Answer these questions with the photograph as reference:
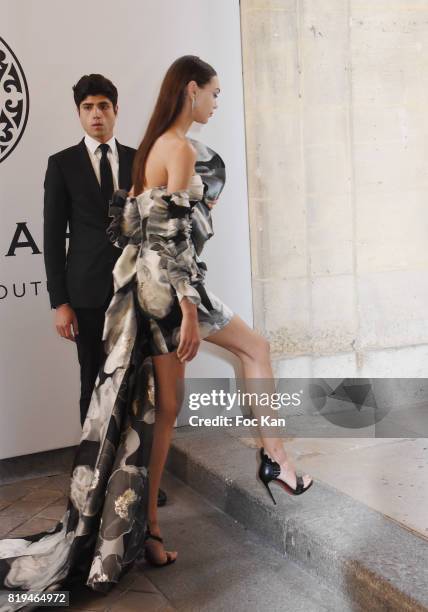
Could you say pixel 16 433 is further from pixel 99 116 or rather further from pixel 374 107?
pixel 374 107

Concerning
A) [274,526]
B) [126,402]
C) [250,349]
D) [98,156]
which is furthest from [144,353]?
[98,156]

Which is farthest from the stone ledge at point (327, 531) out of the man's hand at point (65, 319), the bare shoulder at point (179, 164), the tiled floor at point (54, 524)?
the bare shoulder at point (179, 164)

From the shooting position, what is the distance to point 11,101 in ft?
12.7

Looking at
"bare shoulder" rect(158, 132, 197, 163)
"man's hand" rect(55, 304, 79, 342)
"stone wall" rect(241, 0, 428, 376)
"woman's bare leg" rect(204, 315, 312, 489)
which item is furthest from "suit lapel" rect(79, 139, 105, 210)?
"stone wall" rect(241, 0, 428, 376)

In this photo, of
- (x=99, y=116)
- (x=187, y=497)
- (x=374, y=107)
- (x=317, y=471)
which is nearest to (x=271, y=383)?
(x=317, y=471)

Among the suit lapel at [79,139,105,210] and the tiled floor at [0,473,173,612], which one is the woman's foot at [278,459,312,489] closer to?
the tiled floor at [0,473,173,612]

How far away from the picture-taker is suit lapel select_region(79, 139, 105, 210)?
3455 mm

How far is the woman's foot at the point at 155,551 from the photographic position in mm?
3066

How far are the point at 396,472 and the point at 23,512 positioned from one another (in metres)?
1.69

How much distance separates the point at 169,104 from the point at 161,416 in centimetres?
115

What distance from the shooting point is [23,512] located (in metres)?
3.69

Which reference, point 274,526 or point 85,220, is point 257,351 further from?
point 85,220

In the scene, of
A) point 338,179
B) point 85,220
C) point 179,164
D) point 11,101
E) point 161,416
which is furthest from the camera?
point 338,179

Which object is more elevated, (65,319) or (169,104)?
(169,104)
